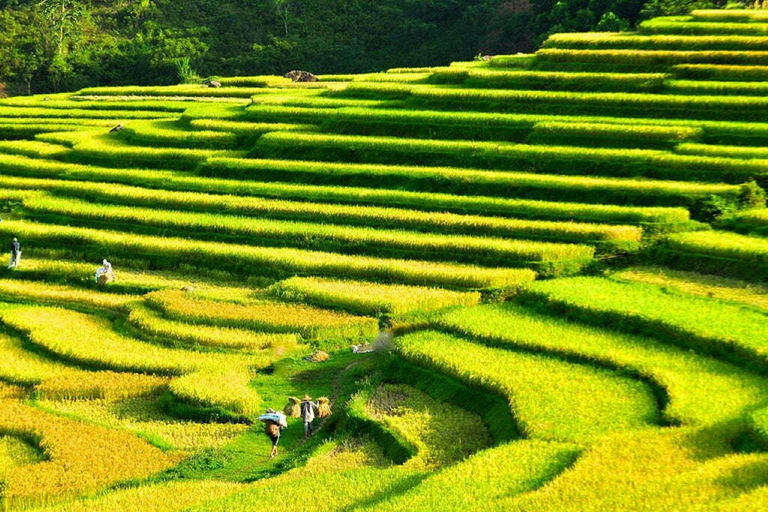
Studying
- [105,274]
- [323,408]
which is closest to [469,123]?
[105,274]

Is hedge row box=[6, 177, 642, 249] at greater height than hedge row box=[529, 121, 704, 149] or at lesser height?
lesser

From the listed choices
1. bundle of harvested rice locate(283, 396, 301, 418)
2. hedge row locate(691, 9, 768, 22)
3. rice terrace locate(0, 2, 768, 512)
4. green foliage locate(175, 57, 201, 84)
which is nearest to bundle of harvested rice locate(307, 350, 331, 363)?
rice terrace locate(0, 2, 768, 512)

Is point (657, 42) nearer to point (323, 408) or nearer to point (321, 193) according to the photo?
point (321, 193)

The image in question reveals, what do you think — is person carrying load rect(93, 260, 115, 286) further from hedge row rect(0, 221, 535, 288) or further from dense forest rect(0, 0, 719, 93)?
dense forest rect(0, 0, 719, 93)

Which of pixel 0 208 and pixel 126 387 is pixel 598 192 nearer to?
pixel 126 387

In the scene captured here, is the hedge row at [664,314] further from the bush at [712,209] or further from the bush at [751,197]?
the bush at [751,197]

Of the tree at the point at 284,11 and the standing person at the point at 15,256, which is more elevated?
the tree at the point at 284,11

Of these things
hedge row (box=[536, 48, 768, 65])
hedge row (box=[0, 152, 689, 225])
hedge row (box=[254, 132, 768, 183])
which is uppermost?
hedge row (box=[536, 48, 768, 65])

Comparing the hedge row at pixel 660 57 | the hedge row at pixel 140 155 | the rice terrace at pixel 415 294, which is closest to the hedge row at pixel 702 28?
the rice terrace at pixel 415 294
